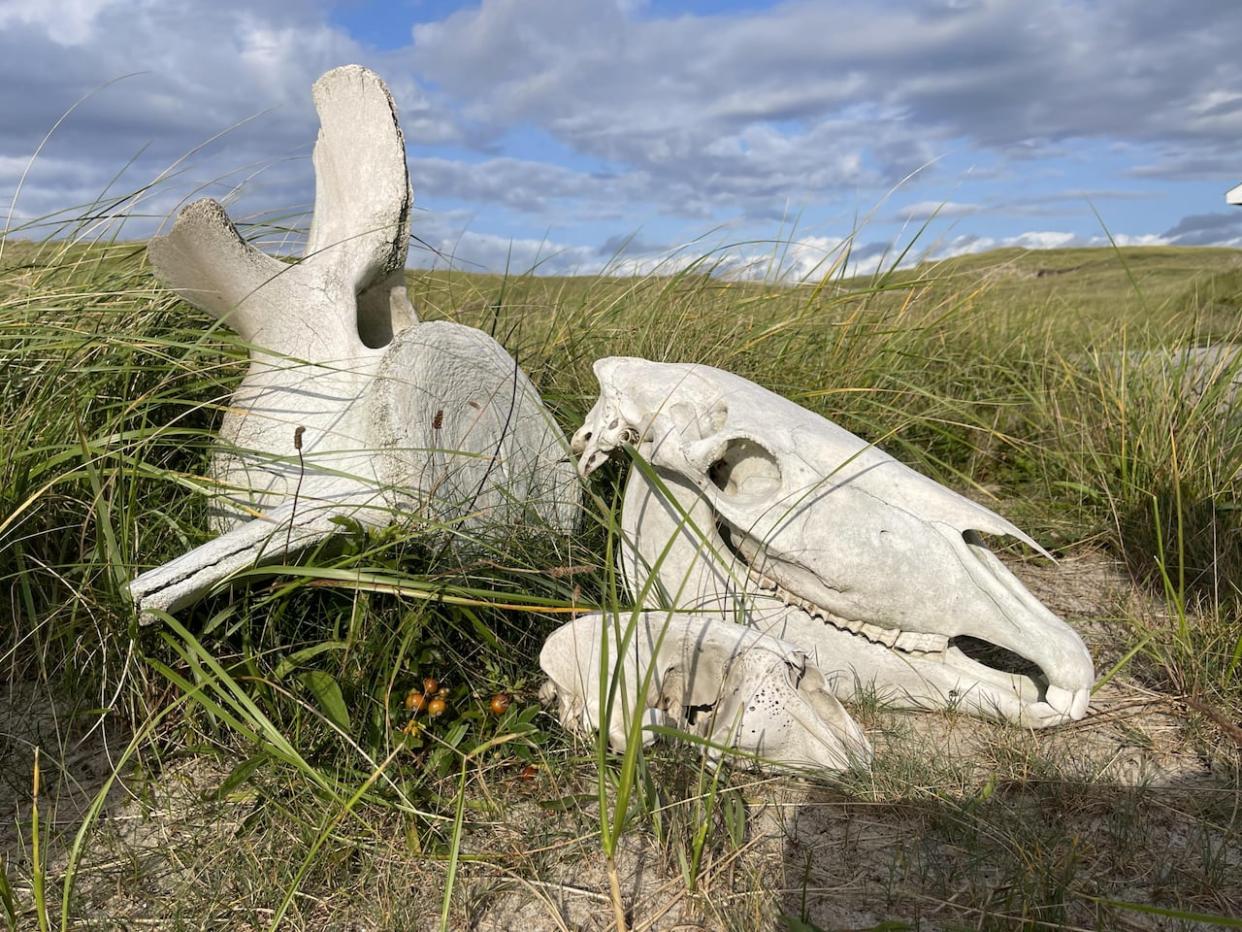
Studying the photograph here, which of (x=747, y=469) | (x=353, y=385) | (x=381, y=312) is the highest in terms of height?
(x=381, y=312)

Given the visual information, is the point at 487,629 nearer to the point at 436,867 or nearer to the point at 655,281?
the point at 436,867

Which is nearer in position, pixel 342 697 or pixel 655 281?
pixel 342 697

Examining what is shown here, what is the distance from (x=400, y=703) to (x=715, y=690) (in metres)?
0.70

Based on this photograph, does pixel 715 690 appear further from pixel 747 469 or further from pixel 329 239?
pixel 329 239

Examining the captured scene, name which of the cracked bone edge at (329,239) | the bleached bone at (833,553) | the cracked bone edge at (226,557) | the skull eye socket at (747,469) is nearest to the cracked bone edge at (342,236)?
the cracked bone edge at (329,239)

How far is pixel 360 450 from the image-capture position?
8.00 ft

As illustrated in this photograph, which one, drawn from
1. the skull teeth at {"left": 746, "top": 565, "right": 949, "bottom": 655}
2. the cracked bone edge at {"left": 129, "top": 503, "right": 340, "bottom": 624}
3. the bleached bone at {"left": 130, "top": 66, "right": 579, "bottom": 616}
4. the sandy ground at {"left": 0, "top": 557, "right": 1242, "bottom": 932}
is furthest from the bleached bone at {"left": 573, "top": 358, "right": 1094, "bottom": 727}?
the cracked bone edge at {"left": 129, "top": 503, "right": 340, "bottom": 624}

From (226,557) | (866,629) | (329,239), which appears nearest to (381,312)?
(329,239)

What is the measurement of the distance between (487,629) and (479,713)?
0.19 metres

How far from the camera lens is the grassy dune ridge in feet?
5.82

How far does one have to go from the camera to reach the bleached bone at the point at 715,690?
6.66ft

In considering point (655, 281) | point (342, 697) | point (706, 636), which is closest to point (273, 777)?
point (342, 697)

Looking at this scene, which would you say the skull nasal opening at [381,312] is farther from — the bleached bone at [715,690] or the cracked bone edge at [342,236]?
the bleached bone at [715,690]

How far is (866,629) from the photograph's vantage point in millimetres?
2330
